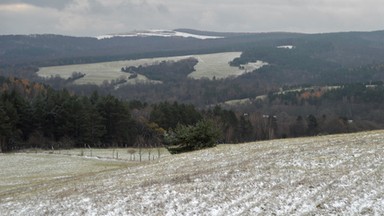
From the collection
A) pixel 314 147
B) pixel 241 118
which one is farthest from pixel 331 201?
pixel 241 118

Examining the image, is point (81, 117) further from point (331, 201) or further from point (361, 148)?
point (331, 201)

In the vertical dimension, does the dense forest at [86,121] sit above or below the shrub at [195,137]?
below

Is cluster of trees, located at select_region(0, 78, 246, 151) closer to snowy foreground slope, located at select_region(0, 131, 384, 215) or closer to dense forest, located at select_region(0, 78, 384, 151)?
dense forest, located at select_region(0, 78, 384, 151)

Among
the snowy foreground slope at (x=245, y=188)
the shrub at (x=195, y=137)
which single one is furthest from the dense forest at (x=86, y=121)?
the snowy foreground slope at (x=245, y=188)

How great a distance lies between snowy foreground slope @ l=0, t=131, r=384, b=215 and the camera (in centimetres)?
2372

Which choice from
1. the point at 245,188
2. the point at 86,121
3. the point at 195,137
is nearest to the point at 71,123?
the point at 86,121

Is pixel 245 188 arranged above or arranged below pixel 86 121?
above

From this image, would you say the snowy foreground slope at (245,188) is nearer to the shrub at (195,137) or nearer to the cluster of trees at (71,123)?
the shrub at (195,137)

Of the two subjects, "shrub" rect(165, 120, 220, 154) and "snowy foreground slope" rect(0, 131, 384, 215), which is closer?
Answer: "snowy foreground slope" rect(0, 131, 384, 215)

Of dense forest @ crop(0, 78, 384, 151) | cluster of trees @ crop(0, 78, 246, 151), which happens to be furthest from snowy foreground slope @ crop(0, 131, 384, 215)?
dense forest @ crop(0, 78, 384, 151)

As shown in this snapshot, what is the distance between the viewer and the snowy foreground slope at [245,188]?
23.7 meters

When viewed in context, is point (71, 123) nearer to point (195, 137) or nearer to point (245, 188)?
point (195, 137)

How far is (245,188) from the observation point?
26.8 meters

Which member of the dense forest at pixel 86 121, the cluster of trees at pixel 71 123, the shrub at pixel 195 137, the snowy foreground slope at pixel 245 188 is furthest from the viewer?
the dense forest at pixel 86 121
